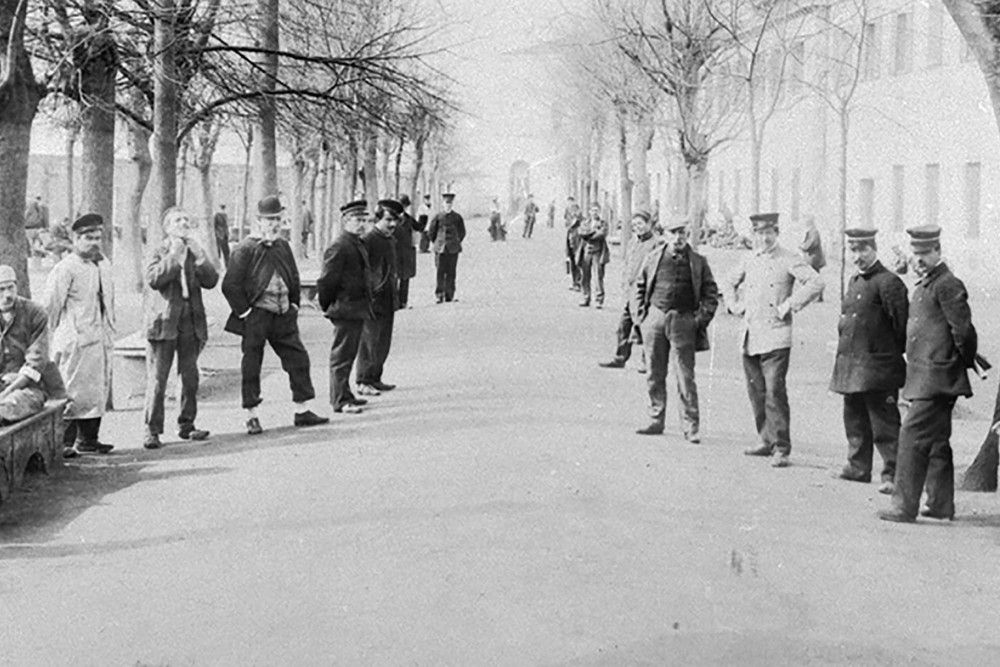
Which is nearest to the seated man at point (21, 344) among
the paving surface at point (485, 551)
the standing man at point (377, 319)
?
the paving surface at point (485, 551)

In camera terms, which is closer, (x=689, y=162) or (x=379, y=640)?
(x=379, y=640)

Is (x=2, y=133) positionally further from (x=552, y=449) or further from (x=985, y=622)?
(x=985, y=622)

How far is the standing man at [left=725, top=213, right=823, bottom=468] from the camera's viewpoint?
34.4 feet

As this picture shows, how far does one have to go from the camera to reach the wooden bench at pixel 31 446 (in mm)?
8820

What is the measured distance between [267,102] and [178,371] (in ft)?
30.2

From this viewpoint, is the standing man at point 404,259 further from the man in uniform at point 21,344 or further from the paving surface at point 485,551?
the man in uniform at point 21,344

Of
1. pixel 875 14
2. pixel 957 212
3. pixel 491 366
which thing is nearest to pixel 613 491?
pixel 491 366

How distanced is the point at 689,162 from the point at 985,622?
20.0 metres

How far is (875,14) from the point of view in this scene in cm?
3584

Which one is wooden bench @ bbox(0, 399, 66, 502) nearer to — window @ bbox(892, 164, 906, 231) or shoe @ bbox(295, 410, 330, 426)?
shoe @ bbox(295, 410, 330, 426)

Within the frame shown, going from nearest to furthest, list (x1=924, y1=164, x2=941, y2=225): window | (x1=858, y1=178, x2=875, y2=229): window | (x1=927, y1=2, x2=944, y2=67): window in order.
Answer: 1. (x1=927, y1=2, x2=944, y2=67): window
2. (x1=924, y1=164, x2=941, y2=225): window
3. (x1=858, y1=178, x2=875, y2=229): window

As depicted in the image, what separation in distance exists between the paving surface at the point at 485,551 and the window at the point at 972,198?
60.9ft

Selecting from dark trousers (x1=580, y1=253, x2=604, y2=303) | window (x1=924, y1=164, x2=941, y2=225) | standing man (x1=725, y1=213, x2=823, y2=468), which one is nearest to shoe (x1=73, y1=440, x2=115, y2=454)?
standing man (x1=725, y1=213, x2=823, y2=468)

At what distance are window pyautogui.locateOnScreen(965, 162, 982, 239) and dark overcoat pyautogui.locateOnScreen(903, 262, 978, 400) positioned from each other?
75.4 ft
